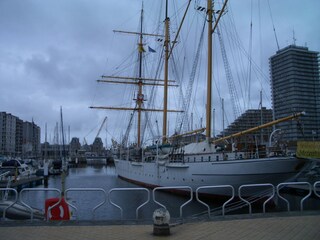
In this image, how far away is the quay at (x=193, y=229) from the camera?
684 centimetres

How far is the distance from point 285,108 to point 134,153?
23.9m

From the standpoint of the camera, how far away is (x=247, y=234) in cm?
696

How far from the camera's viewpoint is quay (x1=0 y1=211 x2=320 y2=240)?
6.84 m

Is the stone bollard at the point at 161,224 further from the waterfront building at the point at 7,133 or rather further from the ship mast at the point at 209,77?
the waterfront building at the point at 7,133

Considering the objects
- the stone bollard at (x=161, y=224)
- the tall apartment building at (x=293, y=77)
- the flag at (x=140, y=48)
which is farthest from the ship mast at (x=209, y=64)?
the flag at (x=140, y=48)

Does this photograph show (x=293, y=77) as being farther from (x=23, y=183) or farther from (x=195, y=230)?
(x=23, y=183)

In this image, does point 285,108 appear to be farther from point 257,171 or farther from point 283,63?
point 257,171

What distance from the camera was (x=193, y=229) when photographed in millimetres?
7527

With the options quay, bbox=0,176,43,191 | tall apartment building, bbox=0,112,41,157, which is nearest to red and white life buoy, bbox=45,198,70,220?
quay, bbox=0,176,43,191

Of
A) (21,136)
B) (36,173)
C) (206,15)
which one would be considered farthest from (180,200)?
(21,136)

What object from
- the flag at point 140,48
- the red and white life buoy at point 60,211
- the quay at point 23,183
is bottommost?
the quay at point 23,183

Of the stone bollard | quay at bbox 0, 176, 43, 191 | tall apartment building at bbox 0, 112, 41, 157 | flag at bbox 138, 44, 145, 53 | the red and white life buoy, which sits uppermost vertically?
flag at bbox 138, 44, 145, 53

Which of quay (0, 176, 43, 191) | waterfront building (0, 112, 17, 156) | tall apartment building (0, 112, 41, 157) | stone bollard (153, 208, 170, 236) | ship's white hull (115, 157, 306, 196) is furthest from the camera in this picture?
waterfront building (0, 112, 17, 156)

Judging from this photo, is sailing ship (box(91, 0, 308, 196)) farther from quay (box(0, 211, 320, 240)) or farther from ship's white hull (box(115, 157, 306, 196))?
quay (box(0, 211, 320, 240))
